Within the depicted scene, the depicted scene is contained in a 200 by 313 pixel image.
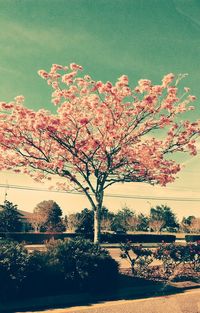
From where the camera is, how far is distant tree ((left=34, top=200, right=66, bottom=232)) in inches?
2111

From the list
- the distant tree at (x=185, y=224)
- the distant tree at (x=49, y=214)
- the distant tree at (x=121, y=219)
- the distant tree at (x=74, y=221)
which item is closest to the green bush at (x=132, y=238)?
the distant tree at (x=74, y=221)

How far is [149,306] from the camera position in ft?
26.3

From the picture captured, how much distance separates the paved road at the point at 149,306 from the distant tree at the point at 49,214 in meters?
42.1

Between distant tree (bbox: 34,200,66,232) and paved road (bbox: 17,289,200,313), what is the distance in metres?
42.1

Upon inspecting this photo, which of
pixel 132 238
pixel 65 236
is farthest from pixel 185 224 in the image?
pixel 65 236

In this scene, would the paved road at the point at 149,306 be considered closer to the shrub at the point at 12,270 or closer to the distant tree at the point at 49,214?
the shrub at the point at 12,270

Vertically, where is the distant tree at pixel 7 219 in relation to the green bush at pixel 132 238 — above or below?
above

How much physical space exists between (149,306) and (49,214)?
50.7m

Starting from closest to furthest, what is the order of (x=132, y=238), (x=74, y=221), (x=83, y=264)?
(x=83, y=264) → (x=132, y=238) → (x=74, y=221)

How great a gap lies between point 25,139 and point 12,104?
166 centimetres

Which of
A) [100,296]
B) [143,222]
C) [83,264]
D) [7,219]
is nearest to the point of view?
[100,296]

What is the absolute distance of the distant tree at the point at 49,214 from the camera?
53.6 m

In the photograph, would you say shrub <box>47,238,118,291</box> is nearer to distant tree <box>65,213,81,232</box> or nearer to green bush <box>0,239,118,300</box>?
green bush <box>0,239,118,300</box>

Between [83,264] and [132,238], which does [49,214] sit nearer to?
[132,238]
